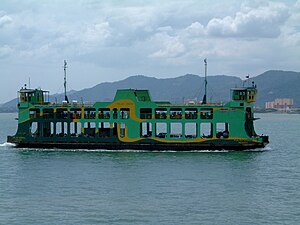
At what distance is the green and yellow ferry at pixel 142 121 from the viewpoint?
54.0 m

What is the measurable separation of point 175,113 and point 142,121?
330cm

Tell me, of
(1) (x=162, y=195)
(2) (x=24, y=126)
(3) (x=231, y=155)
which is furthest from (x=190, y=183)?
(2) (x=24, y=126)

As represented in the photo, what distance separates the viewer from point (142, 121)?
55.4 m

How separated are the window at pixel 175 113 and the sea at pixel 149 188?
4060 millimetres

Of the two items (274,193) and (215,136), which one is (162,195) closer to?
(274,193)

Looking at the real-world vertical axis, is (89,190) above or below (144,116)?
below

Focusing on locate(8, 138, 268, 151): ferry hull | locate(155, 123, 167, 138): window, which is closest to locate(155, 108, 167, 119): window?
locate(155, 123, 167, 138): window

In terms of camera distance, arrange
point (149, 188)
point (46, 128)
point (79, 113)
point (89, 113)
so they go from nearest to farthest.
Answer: point (149, 188) < point (89, 113) < point (79, 113) < point (46, 128)

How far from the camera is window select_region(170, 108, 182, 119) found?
55.6 m

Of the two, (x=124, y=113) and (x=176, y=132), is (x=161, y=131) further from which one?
(x=124, y=113)

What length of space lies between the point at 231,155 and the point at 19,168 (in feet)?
61.1

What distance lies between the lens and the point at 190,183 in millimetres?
37812

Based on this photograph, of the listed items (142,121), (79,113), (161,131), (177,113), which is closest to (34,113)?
(79,113)

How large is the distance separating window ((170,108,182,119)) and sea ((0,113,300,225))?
160 inches
